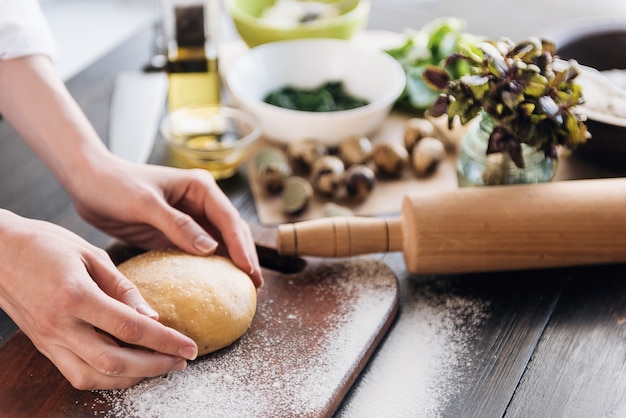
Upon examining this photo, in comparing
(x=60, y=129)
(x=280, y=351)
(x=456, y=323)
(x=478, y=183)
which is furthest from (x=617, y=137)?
(x=60, y=129)

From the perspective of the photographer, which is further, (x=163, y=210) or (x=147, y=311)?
(x=163, y=210)

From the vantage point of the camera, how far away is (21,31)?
1119 millimetres

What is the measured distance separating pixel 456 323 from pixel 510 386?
130 mm

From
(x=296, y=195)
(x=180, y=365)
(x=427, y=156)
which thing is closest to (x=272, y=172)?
(x=296, y=195)

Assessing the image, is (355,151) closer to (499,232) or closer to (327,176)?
(327,176)

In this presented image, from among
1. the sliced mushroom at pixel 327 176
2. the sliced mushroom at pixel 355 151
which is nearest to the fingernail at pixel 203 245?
the sliced mushroom at pixel 327 176

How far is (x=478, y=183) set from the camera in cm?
113

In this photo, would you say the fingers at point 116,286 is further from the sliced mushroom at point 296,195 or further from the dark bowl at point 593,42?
the dark bowl at point 593,42

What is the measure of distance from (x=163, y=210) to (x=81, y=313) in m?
0.24

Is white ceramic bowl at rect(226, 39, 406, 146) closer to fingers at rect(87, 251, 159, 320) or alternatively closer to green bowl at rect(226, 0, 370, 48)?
green bowl at rect(226, 0, 370, 48)

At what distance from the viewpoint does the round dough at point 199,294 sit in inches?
34.8

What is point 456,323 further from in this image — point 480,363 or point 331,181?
point 331,181

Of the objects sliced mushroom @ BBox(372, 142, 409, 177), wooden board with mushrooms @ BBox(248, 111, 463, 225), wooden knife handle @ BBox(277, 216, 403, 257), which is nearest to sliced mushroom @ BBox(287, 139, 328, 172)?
wooden board with mushrooms @ BBox(248, 111, 463, 225)

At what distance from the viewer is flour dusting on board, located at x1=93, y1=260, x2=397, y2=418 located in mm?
825
